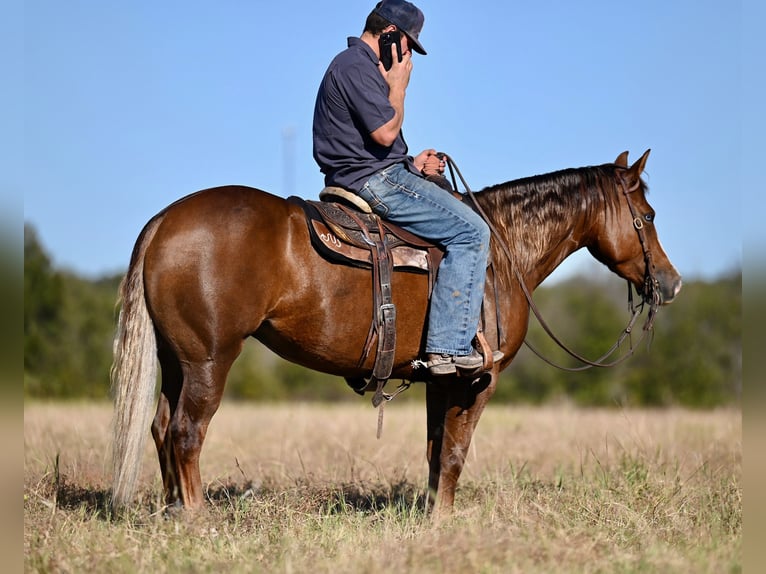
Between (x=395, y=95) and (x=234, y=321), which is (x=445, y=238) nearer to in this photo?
(x=395, y=95)

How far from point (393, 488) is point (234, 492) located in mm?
1313

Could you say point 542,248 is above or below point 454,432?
above

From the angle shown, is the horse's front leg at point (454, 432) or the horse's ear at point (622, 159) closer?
the horse's front leg at point (454, 432)

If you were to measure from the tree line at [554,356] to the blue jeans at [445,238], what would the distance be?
20.0 meters

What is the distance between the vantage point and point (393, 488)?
21.0ft

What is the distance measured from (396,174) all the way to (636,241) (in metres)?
2.12

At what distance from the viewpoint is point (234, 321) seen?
466cm

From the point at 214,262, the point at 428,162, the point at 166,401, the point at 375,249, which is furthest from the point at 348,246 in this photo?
the point at 166,401

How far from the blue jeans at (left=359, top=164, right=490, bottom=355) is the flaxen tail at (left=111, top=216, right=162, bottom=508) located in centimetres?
157

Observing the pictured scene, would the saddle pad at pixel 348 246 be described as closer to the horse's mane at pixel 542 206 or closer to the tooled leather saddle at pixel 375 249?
the tooled leather saddle at pixel 375 249

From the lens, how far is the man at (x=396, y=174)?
509 centimetres

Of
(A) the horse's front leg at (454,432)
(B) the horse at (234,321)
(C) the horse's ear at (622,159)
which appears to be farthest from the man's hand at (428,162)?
(C) the horse's ear at (622,159)
